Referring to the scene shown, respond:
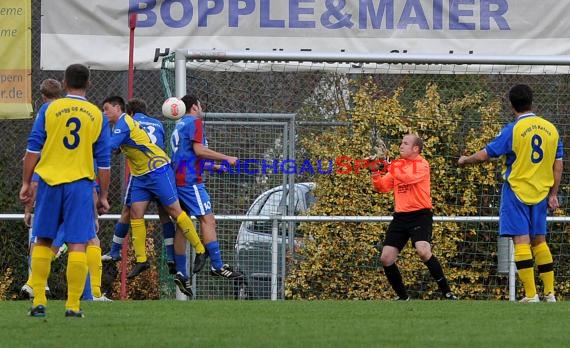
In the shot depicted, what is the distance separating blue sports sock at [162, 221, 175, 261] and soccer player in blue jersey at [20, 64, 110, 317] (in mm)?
3677

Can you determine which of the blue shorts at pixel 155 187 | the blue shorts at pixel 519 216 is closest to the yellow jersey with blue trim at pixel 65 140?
the blue shorts at pixel 155 187

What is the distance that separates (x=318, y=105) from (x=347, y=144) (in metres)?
0.59

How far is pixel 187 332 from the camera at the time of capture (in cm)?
763

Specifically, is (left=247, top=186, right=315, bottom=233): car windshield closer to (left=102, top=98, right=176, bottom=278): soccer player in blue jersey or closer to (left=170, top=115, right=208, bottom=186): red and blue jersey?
(left=102, top=98, right=176, bottom=278): soccer player in blue jersey

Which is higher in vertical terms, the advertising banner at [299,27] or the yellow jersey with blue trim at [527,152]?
the advertising banner at [299,27]

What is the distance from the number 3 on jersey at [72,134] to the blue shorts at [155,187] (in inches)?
130

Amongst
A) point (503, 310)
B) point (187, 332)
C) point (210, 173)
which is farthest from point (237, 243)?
point (187, 332)

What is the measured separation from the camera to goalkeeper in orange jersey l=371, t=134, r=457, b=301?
11.4 m

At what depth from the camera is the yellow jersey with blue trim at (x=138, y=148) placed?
1116 centimetres

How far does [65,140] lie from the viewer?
26.7 feet

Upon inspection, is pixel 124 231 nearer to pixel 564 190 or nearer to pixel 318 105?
pixel 318 105

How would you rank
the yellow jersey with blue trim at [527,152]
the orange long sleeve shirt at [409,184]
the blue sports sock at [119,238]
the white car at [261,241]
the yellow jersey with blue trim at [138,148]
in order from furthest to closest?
1. the white car at [261,241]
2. the blue sports sock at [119,238]
3. the orange long sleeve shirt at [409,184]
4. the yellow jersey with blue trim at [138,148]
5. the yellow jersey with blue trim at [527,152]

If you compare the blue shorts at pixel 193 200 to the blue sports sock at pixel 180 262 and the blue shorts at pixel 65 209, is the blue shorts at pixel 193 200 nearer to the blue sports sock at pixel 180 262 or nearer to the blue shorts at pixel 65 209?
the blue sports sock at pixel 180 262

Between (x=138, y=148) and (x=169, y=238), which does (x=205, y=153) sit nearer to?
(x=138, y=148)
